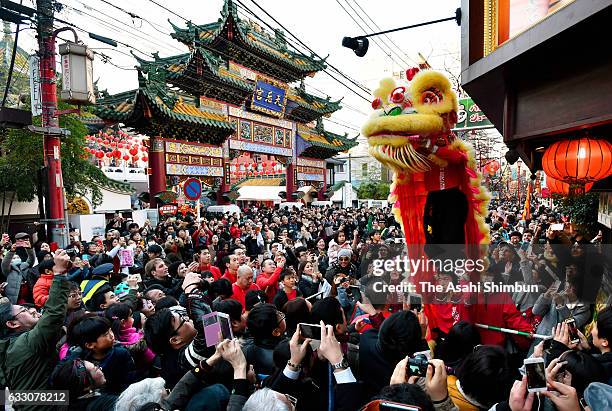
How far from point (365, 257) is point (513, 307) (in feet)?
9.70

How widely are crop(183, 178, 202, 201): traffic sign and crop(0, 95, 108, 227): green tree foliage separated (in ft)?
13.4

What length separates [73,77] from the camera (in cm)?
707

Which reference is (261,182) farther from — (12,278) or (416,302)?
(416,302)

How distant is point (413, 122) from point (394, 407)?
231cm

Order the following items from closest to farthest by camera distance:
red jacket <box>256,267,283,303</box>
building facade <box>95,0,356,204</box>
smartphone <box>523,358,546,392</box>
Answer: smartphone <box>523,358,546,392</box>
red jacket <box>256,267,283,303</box>
building facade <box>95,0,356,204</box>

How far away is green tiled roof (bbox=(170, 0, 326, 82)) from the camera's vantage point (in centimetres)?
1695

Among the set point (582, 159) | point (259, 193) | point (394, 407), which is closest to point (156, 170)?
point (582, 159)

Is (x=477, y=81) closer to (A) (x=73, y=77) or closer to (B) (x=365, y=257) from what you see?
(B) (x=365, y=257)

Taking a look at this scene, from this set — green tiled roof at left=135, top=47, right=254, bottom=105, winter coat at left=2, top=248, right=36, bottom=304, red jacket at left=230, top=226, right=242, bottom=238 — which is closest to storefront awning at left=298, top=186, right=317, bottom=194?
green tiled roof at left=135, top=47, right=254, bottom=105

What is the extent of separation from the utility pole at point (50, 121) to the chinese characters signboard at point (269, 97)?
11256 millimetres

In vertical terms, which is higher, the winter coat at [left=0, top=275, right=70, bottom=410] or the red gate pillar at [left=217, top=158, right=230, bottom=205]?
the red gate pillar at [left=217, top=158, right=230, bottom=205]

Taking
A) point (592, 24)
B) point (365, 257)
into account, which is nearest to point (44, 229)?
point (365, 257)

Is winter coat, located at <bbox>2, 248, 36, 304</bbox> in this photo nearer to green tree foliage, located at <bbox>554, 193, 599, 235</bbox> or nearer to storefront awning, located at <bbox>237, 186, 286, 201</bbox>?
green tree foliage, located at <bbox>554, 193, 599, 235</bbox>

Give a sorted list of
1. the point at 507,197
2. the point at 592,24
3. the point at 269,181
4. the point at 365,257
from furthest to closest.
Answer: the point at 507,197
the point at 269,181
the point at 365,257
the point at 592,24
